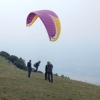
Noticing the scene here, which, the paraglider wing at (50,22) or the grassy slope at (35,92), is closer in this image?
the grassy slope at (35,92)

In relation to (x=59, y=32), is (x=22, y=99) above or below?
below

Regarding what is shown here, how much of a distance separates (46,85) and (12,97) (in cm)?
531

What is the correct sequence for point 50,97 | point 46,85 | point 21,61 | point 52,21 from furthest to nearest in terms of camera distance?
point 21,61 → point 52,21 → point 46,85 → point 50,97

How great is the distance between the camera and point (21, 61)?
45.5 m

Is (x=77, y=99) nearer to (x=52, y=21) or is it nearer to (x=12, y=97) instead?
(x=12, y=97)

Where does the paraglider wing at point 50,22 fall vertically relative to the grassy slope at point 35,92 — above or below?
above

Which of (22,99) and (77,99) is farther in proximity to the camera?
(77,99)

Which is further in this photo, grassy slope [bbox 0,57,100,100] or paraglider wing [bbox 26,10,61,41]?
paraglider wing [bbox 26,10,61,41]

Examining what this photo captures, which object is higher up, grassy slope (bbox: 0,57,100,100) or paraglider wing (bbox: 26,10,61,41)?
paraglider wing (bbox: 26,10,61,41)

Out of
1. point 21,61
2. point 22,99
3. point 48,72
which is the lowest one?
point 22,99

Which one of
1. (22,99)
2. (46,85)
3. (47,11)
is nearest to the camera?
(22,99)

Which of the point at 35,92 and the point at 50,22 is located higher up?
the point at 50,22

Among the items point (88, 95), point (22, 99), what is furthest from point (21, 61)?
point (22, 99)

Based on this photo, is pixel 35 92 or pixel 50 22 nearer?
pixel 35 92
